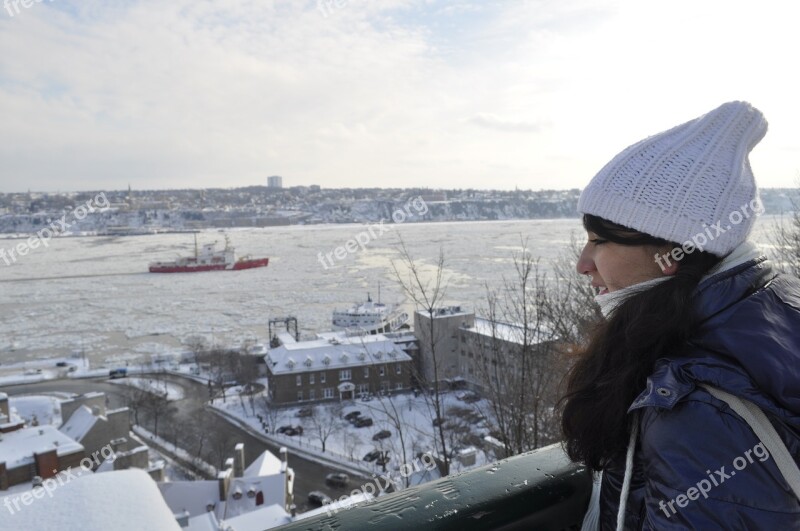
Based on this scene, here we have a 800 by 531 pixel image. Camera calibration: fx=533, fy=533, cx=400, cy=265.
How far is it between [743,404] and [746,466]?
8 centimetres

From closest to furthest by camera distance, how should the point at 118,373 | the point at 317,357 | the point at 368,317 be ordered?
the point at 317,357, the point at 118,373, the point at 368,317

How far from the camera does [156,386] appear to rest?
21.0m

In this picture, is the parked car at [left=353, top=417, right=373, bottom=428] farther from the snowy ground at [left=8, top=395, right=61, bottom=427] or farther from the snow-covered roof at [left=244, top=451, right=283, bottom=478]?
the snowy ground at [left=8, top=395, right=61, bottom=427]

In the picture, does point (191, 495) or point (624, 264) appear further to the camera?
point (191, 495)

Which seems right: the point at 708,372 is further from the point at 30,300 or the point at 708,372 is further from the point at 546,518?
the point at 30,300

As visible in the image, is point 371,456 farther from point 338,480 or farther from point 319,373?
point 319,373

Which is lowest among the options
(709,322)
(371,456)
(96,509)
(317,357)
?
(371,456)

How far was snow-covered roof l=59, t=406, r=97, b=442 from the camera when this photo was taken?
42.9ft

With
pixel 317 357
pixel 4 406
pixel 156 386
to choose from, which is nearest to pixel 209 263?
pixel 156 386

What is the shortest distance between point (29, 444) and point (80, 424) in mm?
2803

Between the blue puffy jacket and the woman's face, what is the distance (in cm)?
15

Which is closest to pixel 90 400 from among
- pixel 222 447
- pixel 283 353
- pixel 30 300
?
pixel 222 447

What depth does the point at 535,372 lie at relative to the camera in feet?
17.3

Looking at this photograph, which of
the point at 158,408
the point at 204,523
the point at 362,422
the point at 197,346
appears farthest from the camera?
the point at 197,346
